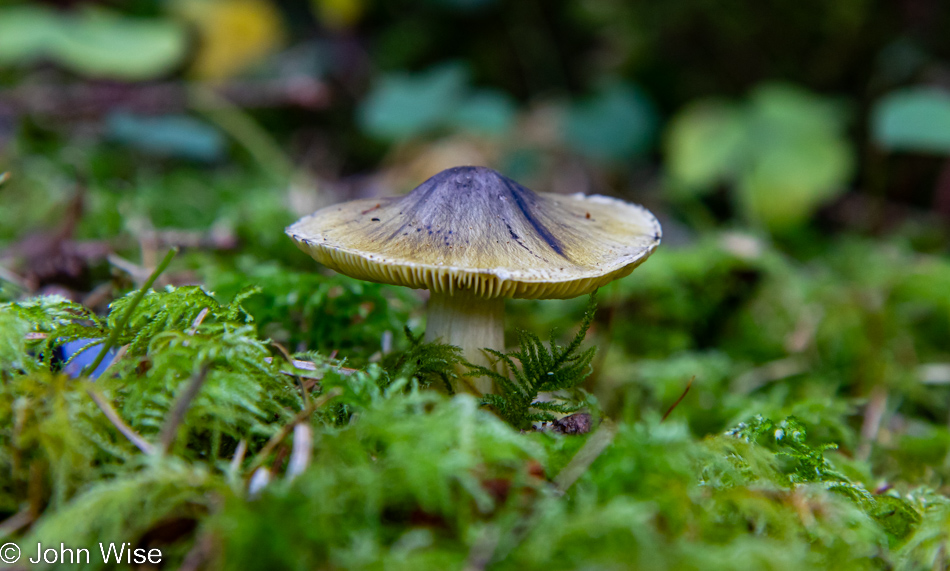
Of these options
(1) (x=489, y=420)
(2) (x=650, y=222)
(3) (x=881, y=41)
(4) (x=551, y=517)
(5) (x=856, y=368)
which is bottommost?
(5) (x=856, y=368)

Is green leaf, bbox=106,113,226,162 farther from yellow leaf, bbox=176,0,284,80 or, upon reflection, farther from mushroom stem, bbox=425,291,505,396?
mushroom stem, bbox=425,291,505,396

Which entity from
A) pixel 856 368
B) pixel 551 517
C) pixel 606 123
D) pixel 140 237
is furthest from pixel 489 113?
pixel 551 517

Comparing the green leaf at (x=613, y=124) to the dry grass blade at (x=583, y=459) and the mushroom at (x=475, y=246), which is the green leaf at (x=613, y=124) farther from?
the dry grass blade at (x=583, y=459)

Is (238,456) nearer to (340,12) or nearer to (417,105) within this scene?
(417,105)

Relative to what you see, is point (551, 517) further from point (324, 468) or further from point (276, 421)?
point (276, 421)

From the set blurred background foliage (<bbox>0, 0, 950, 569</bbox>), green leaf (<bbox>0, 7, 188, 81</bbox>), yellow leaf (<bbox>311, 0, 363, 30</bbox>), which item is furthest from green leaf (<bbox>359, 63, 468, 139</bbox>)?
yellow leaf (<bbox>311, 0, 363, 30</bbox>)
